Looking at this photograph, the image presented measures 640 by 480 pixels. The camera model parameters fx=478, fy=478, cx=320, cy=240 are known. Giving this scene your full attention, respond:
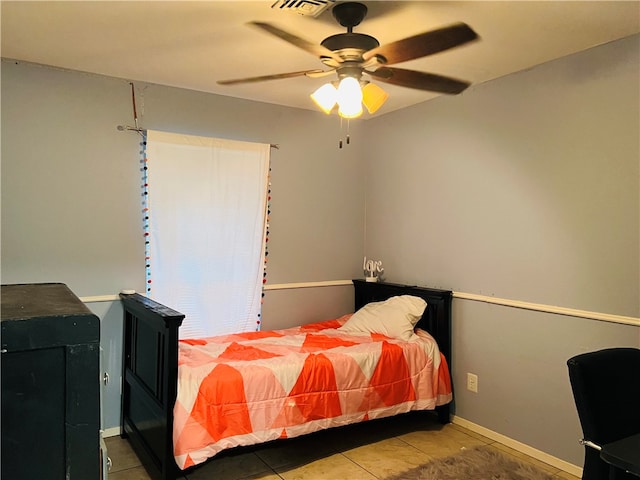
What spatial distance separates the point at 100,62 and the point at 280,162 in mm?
1425

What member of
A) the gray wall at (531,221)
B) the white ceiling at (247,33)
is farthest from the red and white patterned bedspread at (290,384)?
the white ceiling at (247,33)

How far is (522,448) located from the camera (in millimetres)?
2916

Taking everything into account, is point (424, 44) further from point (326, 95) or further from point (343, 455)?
point (343, 455)

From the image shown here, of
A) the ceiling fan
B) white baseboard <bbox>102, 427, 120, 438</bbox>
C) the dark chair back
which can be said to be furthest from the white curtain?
the dark chair back

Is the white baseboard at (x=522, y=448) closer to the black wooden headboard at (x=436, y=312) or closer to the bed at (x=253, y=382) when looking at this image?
the bed at (x=253, y=382)

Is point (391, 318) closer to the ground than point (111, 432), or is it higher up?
higher up

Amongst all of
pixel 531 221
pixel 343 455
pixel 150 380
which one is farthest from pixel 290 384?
pixel 531 221

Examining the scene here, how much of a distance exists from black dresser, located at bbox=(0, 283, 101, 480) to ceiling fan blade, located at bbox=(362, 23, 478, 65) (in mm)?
1626

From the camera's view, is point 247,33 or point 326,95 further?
point 247,33

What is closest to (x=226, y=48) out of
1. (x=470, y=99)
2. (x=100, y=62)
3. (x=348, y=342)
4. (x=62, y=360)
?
(x=100, y=62)

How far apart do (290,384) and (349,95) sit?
156cm

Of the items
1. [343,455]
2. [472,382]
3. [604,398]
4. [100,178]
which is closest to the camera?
[604,398]

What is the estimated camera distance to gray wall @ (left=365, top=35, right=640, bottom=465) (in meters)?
2.51

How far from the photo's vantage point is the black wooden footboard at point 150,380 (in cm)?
234
